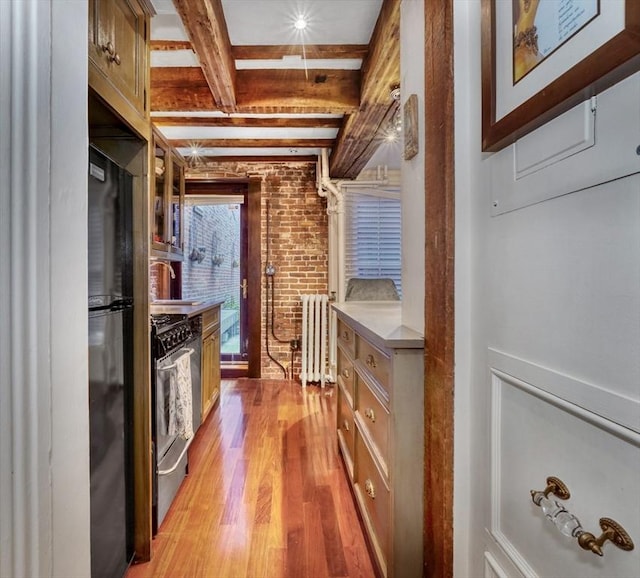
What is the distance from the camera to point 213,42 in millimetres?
1699

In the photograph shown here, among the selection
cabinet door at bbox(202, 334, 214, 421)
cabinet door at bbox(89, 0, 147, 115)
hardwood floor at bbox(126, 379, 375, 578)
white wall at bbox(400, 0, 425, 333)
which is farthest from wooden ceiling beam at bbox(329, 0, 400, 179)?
hardwood floor at bbox(126, 379, 375, 578)

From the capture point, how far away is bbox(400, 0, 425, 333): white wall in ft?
4.00

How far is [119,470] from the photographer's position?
4.30 ft

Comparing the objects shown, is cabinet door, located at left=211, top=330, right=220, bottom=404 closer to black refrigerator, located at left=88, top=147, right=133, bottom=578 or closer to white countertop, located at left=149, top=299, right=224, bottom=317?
white countertop, located at left=149, top=299, right=224, bottom=317

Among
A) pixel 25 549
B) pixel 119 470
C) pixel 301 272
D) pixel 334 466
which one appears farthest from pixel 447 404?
pixel 301 272

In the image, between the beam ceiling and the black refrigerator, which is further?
the beam ceiling

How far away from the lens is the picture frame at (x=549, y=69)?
48cm

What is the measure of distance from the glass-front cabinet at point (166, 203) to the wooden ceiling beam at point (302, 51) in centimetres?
77

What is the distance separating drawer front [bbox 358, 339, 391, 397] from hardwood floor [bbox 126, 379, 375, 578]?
0.82 m

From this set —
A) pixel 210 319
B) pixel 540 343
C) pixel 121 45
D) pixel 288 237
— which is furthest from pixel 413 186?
pixel 288 237

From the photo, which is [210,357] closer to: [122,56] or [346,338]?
[346,338]

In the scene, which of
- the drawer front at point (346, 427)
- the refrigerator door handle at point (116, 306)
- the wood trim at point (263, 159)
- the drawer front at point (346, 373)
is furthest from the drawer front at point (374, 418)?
the wood trim at point (263, 159)

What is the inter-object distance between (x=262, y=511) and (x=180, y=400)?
2.35ft

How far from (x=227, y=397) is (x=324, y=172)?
2.54m
